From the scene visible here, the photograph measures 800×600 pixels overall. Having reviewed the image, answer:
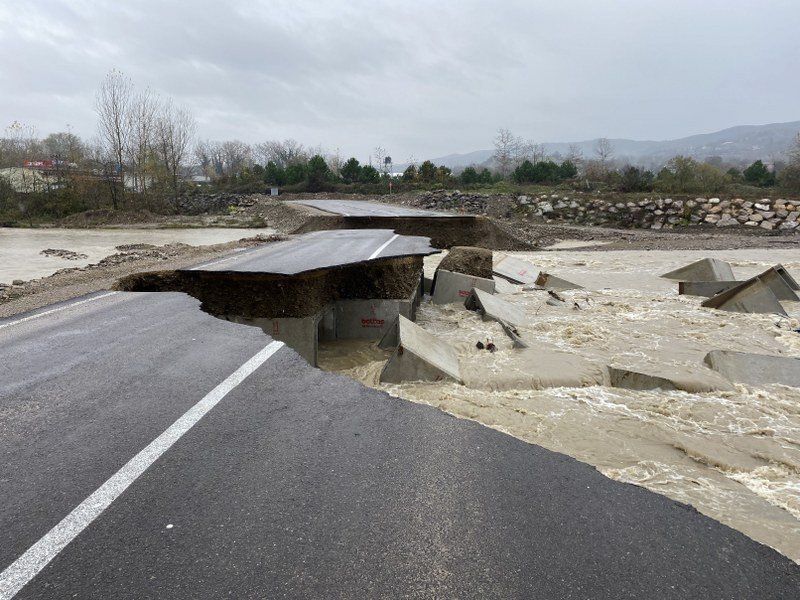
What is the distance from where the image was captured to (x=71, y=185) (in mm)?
49031

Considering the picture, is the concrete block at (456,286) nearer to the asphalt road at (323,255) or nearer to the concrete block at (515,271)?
the asphalt road at (323,255)

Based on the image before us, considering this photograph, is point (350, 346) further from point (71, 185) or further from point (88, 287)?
point (71, 185)

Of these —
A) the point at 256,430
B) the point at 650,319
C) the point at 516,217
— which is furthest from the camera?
the point at 516,217

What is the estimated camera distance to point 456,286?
1277cm

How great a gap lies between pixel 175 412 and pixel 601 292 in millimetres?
13319

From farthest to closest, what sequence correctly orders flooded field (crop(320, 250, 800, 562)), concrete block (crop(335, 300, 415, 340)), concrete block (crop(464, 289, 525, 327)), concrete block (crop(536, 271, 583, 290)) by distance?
concrete block (crop(536, 271, 583, 290))
concrete block (crop(464, 289, 525, 327))
concrete block (crop(335, 300, 415, 340))
flooded field (crop(320, 250, 800, 562))

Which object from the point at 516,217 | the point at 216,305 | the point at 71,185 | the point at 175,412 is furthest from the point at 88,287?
the point at 71,185

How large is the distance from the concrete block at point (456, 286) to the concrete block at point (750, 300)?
5344 mm

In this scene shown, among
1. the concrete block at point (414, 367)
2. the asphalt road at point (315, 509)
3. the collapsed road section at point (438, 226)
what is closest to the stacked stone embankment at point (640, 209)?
the collapsed road section at point (438, 226)

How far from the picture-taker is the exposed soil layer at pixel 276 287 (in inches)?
332

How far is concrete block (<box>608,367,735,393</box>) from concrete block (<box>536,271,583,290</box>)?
8398mm

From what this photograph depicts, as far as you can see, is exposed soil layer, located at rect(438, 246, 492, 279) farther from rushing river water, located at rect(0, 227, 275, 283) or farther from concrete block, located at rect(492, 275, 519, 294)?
rushing river water, located at rect(0, 227, 275, 283)

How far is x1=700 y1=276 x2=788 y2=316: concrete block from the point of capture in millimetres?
11500

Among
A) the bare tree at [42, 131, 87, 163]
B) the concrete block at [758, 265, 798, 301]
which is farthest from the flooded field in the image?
the bare tree at [42, 131, 87, 163]
